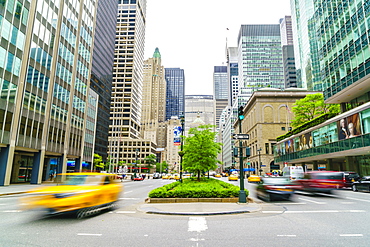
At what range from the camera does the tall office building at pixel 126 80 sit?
12525cm

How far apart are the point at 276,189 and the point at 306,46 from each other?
11669 cm

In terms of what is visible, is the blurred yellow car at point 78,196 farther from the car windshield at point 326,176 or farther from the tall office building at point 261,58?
the tall office building at point 261,58

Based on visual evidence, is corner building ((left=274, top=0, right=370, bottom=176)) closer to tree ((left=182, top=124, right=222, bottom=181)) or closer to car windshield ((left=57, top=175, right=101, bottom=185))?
tree ((left=182, top=124, right=222, bottom=181))

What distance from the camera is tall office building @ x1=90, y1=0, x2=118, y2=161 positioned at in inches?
3219

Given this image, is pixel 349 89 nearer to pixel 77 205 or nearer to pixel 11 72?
pixel 77 205

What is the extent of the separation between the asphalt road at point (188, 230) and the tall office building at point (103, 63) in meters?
78.1

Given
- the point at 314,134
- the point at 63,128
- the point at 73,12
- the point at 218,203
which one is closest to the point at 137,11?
the point at 73,12

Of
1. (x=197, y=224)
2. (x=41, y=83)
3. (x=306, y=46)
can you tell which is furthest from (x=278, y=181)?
(x=306, y=46)

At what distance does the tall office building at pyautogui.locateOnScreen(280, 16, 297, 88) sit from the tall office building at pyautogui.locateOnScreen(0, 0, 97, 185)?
129308mm

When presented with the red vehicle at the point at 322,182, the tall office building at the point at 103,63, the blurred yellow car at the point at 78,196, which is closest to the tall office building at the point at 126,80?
the tall office building at the point at 103,63

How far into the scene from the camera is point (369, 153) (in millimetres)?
29516

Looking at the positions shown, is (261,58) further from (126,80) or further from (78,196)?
(78,196)

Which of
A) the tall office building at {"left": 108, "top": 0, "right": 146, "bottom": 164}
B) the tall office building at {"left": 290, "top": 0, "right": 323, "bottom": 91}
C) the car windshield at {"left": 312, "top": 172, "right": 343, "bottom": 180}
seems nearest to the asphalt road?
the car windshield at {"left": 312, "top": 172, "right": 343, "bottom": 180}

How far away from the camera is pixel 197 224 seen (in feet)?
28.2
